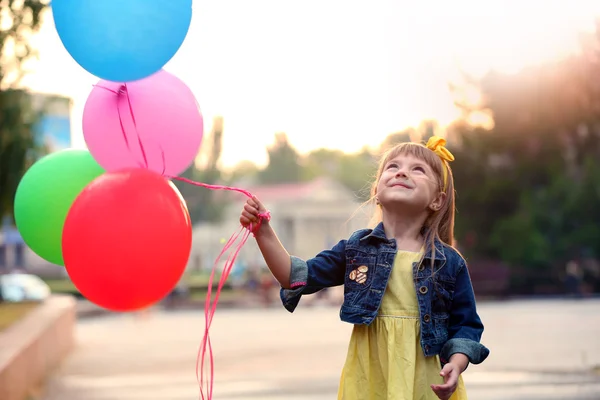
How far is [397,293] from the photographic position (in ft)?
11.4

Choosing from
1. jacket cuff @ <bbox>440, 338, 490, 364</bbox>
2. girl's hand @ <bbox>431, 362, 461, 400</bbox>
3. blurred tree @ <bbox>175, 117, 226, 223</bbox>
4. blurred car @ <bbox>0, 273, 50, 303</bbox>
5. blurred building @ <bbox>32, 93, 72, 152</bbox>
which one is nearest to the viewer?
girl's hand @ <bbox>431, 362, 461, 400</bbox>

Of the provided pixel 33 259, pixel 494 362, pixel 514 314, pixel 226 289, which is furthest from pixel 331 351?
pixel 33 259

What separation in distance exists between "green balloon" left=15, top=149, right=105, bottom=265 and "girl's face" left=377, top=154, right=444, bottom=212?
4.84 ft

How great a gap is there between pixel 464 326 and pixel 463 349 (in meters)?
0.12

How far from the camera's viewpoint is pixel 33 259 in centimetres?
7306

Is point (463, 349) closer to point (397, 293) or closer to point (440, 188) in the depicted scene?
point (397, 293)

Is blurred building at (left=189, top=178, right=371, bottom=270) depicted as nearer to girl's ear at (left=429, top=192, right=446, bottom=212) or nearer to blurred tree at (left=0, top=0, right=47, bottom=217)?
blurred tree at (left=0, top=0, right=47, bottom=217)

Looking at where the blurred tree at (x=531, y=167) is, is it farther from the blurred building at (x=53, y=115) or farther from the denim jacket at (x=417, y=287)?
the denim jacket at (x=417, y=287)

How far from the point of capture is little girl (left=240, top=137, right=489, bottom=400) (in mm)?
3408

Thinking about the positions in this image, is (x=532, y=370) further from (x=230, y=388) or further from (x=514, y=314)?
(x=514, y=314)

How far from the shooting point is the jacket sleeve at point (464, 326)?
11.2ft

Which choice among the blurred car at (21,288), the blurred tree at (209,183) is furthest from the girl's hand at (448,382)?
the blurred tree at (209,183)

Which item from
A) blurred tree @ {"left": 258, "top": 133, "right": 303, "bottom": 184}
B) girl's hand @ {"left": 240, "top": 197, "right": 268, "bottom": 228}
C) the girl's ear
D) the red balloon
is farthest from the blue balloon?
blurred tree @ {"left": 258, "top": 133, "right": 303, "bottom": 184}

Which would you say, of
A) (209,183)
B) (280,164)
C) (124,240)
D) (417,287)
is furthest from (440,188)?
(280,164)
